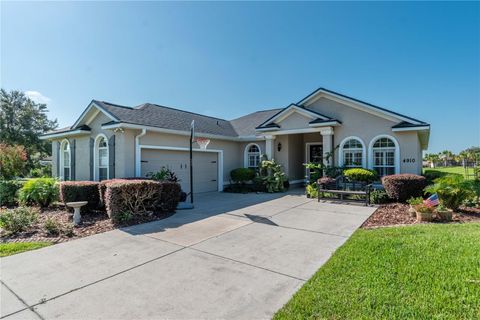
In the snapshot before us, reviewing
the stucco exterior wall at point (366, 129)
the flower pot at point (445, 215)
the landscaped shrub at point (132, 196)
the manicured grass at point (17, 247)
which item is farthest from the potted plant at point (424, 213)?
the manicured grass at point (17, 247)

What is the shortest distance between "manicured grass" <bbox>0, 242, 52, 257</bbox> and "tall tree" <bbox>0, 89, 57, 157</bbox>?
35408 mm

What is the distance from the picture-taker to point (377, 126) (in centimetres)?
1232

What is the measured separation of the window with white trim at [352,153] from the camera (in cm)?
1284

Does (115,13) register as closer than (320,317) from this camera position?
No

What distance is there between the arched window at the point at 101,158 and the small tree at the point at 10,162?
4807 mm

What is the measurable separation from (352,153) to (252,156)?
651 centimetres

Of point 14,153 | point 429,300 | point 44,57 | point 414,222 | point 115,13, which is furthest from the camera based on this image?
point 14,153

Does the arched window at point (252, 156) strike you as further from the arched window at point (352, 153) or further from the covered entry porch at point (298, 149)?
the arched window at point (352, 153)

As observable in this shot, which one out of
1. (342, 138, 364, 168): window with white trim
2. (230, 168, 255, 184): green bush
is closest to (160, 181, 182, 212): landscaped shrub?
(230, 168, 255, 184): green bush

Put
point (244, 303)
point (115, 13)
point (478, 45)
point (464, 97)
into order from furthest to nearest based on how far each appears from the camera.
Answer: point (464, 97)
point (478, 45)
point (115, 13)
point (244, 303)

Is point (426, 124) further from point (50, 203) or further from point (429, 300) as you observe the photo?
point (50, 203)

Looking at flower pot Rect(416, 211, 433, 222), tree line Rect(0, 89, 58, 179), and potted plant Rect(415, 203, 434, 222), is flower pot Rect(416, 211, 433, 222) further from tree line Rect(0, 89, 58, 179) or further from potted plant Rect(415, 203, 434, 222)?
tree line Rect(0, 89, 58, 179)

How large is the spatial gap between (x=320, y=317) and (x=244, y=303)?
0.95 m

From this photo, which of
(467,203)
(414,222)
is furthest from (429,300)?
(467,203)
